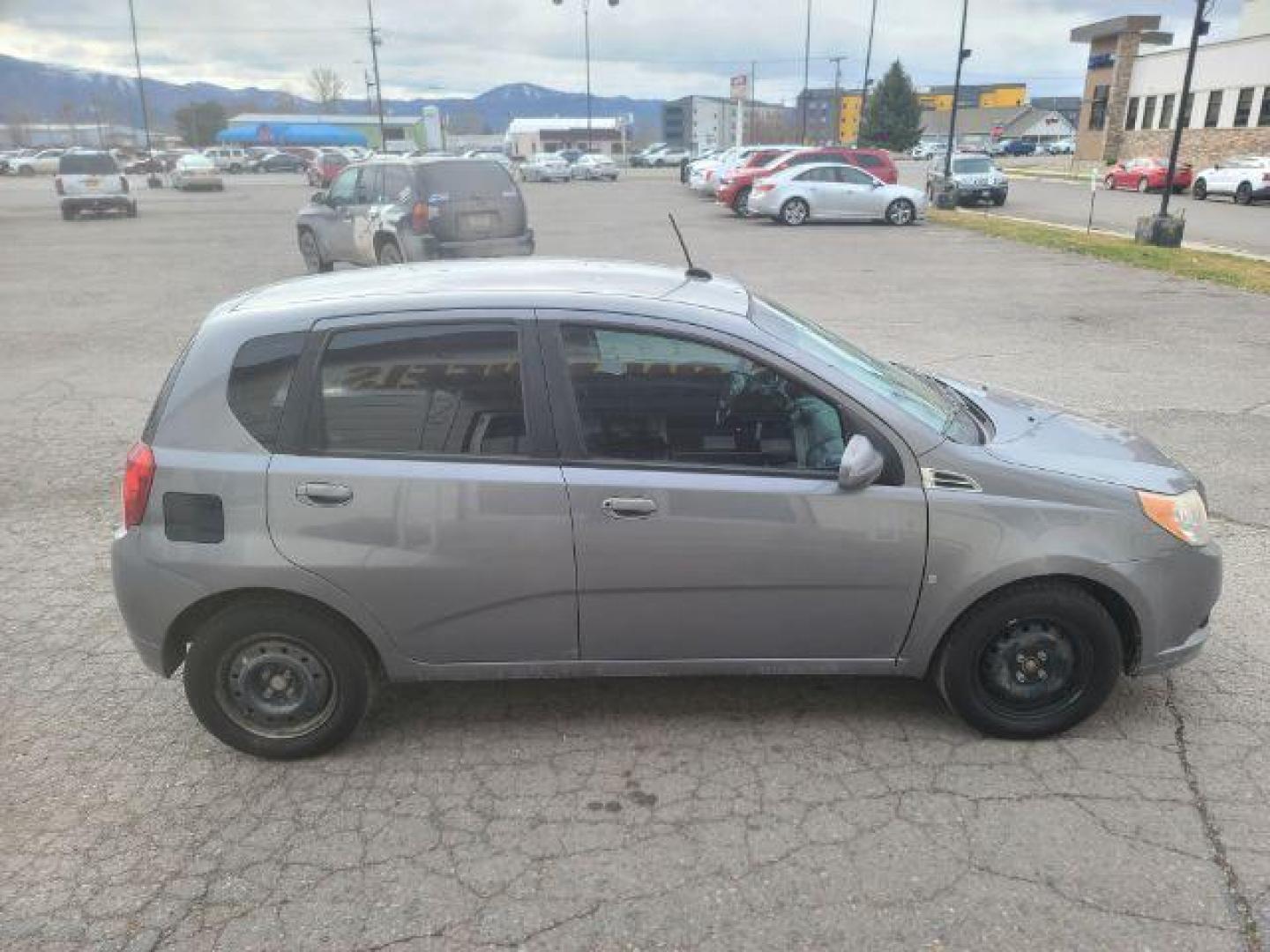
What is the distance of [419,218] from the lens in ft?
40.6

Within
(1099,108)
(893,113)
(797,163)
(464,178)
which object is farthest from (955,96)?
(893,113)

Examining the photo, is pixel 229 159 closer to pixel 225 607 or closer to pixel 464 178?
pixel 464 178

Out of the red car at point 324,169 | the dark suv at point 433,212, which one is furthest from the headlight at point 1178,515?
the red car at point 324,169

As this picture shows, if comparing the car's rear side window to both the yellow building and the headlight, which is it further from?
the yellow building

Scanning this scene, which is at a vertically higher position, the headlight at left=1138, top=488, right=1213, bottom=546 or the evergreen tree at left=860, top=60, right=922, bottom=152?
the evergreen tree at left=860, top=60, right=922, bottom=152

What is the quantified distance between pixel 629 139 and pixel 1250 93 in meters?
81.1

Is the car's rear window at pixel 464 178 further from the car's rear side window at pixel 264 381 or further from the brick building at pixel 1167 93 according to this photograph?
the brick building at pixel 1167 93

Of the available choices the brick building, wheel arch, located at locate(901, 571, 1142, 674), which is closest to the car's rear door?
wheel arch, located at locate(901, 571, 1142, 674)

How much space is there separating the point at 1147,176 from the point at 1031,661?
3796 centimetres

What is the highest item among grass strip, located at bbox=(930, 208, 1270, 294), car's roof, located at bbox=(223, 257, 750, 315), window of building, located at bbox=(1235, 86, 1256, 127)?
window of building, located at bbox=(1235, 86, 1256, 127)

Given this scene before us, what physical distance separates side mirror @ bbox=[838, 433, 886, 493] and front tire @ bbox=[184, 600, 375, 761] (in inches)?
68.1

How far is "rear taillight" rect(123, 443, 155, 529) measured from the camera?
3094 millimetres

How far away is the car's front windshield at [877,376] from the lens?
3.29 metres

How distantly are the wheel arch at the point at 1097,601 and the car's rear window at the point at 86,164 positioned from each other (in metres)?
29.5
